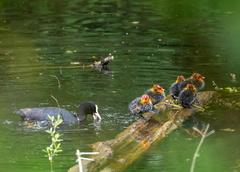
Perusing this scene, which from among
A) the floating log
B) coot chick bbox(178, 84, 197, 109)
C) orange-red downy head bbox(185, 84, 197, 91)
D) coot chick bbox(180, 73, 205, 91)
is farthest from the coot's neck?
the floating log

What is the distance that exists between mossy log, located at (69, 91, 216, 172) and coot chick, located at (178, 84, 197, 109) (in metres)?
0.13

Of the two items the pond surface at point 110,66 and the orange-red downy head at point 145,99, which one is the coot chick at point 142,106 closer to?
the orange-red downy head at point 145,99

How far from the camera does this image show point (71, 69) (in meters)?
12.6

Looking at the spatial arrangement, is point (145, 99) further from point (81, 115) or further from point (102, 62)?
point (102, 62)

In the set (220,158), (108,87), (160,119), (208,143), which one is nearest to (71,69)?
(108,87)

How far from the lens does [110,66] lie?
13070 mm

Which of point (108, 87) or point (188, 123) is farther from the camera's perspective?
point (108, 87)

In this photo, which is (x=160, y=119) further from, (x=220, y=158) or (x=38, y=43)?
(x=38, y=43)

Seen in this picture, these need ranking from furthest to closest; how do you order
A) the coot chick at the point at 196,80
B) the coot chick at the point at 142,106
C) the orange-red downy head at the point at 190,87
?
the coot chick at the point at 196,80 → the orange-red downy head at the point at 190,87 → the coot chick at the point at 142,106

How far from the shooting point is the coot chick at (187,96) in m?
9.24

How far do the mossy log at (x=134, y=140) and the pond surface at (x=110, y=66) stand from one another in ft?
0.47

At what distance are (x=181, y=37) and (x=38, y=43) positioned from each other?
13.8 ft

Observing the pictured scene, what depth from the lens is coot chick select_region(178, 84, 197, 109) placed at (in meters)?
9.24

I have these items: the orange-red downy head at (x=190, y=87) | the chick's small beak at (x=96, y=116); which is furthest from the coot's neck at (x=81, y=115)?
the orange-red downy head at (x=190, y=87)
